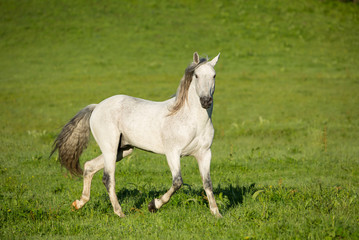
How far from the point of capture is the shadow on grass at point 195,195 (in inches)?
283

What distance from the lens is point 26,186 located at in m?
8.89

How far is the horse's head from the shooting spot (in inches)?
244

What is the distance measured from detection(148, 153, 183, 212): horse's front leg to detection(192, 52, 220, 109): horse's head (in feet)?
3.37

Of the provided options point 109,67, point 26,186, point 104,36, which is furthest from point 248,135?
point 104,36

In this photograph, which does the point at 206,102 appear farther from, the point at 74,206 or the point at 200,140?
the point at 74,206

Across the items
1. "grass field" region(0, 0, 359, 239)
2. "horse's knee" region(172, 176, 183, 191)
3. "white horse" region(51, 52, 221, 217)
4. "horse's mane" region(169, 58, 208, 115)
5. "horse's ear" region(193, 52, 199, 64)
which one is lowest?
"grass field" region(0, 0, 359, 239)

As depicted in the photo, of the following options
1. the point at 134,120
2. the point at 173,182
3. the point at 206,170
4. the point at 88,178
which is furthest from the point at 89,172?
the point at 206,170

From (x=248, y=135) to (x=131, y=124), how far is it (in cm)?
897

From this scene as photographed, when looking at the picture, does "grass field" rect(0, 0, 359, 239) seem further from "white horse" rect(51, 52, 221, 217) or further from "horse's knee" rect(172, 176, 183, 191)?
"white horse" rect(51, 52, 221, 217)

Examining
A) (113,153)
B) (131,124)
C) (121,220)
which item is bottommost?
(121,220)

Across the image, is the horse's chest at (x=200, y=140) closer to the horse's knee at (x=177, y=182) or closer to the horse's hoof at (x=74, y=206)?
the horse's knee at (x=177, y=182)

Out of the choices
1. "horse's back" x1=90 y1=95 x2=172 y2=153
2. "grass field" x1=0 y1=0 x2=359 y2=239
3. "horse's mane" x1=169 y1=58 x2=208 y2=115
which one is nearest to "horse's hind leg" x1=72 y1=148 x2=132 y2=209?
"grass field" x1=0 y1=0 x2=359 y2=239

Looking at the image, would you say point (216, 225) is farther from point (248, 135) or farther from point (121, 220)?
point (248, 135)

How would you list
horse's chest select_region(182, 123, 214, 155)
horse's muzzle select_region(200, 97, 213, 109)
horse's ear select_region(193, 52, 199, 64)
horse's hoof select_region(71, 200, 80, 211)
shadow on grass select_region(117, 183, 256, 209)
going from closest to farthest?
1. horse's muzzle select_region(200, 97, 213, 109)
2. horse's ear select_region(193, 52, 199, 64)
3. horse's chest select_region(182, 123, 214, 155)
4. shadow on grass select_region(117, 183, 256, 209)
5. horse's hoof select_region(71, 200, 80, 211)
